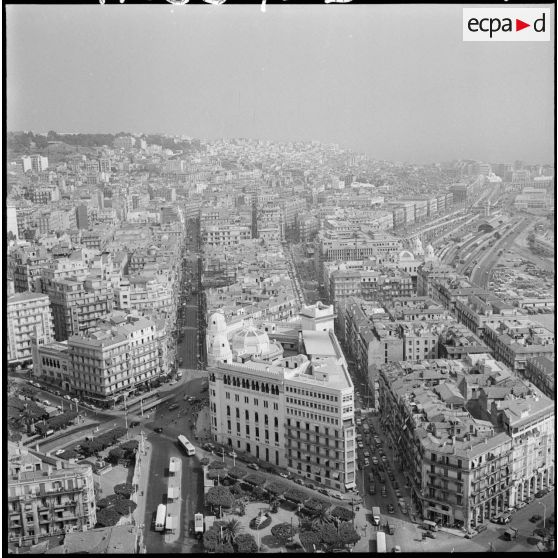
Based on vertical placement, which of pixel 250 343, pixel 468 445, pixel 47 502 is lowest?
pixel 47 502

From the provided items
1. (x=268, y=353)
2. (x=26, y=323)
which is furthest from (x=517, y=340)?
(x=26, y=323)

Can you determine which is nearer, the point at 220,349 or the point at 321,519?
the point at 321,519

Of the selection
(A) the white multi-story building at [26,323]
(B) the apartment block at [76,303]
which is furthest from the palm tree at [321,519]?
(B) the apartment block at [76,303]

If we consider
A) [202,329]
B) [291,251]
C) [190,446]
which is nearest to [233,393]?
[190,446]

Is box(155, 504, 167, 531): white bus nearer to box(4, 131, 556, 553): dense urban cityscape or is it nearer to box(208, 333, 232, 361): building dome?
box(4, 131, 556, 553): dense urban cityscape

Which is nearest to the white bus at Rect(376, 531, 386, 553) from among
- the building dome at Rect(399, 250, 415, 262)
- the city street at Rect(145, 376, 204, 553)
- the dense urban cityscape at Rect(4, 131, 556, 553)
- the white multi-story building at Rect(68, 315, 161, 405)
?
the dense urban cityscape at Rect(4, 131, 556, 553)

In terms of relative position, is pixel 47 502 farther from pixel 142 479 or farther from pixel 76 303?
pixel 76 303
